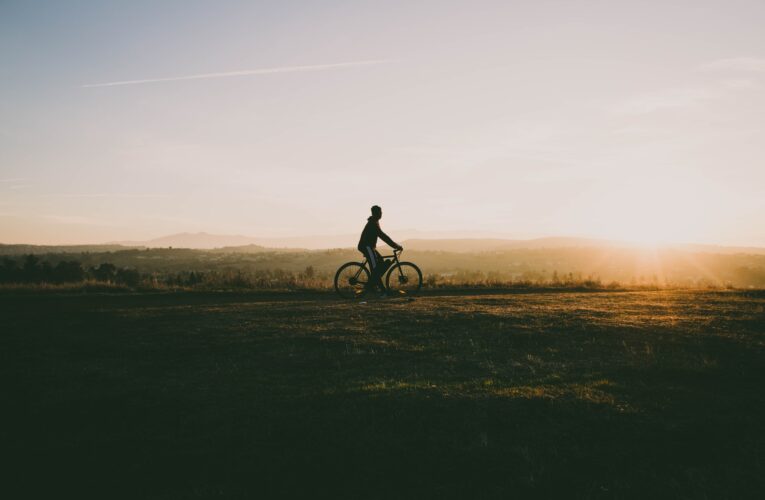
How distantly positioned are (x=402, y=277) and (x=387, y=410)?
1116 cm

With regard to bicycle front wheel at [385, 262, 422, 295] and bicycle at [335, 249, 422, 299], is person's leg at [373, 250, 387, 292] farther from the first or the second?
bicycle front wheel at [385, 262, 422, 295]

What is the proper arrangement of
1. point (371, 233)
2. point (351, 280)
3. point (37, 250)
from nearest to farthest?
1. point (371, 233)
2. point (351, 280)
3. point (37, 250)

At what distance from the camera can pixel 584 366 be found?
7.83 metres

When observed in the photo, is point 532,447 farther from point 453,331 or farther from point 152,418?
point 453,331

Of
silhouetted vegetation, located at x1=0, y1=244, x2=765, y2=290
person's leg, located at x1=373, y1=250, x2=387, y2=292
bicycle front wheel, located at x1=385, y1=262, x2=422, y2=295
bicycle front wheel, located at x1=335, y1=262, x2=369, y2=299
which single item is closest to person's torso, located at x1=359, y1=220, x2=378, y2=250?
person's leg, located at x1=373, y1=250, x2=387, y2=292

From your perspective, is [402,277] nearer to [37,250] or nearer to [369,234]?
[369,234]

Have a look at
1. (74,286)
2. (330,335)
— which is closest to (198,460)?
(330,335)

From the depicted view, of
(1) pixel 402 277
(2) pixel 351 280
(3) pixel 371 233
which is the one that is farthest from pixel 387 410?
(1) pixel 402 277

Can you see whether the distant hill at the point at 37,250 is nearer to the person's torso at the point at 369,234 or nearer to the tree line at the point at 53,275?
the tree line at the point at 53,275

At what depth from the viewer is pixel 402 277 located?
16.8 meters

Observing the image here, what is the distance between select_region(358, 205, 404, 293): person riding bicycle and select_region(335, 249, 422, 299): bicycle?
27cm

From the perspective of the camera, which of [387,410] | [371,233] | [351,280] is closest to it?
[387,410]

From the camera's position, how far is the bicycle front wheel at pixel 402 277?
16.8m

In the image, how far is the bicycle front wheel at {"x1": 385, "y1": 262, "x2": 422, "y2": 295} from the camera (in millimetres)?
16828
